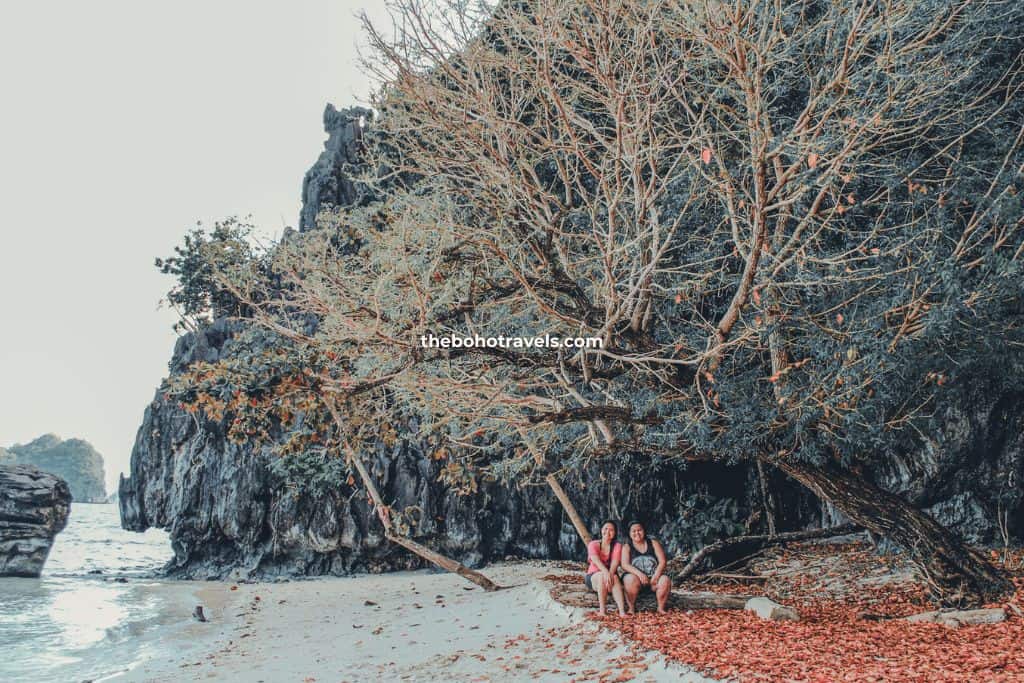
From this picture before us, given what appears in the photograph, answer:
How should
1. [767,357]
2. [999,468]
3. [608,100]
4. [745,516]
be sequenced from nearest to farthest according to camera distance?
A: [608,100]
[767,357]
[999,468]
[745,516]

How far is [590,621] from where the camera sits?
705 centimetres

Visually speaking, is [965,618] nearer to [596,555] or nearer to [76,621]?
[596,555]

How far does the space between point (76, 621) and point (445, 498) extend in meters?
7.96

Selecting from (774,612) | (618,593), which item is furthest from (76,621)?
(774,612)

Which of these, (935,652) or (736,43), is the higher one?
(736,43)

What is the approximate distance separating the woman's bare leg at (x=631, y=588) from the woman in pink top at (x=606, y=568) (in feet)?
0.21

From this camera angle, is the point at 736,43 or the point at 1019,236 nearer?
the point at 736,43

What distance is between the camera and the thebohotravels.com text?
7270 millimetres

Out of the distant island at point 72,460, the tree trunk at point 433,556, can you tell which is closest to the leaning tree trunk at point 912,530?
the tree trunk at point 433,556

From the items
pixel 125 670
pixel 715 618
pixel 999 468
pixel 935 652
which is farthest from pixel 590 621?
pixel 999 468

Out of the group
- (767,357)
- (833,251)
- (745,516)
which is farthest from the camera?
(745,516)

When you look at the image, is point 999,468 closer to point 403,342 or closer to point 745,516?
point 745,516

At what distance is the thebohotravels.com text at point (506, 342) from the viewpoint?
23.9ft

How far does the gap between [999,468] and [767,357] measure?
17.5ft
